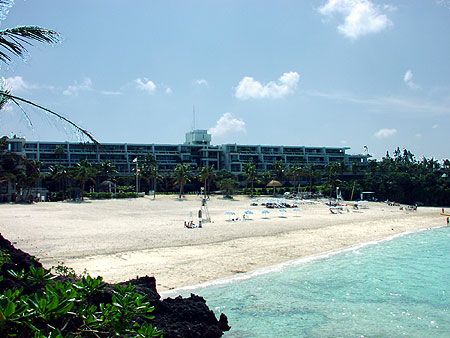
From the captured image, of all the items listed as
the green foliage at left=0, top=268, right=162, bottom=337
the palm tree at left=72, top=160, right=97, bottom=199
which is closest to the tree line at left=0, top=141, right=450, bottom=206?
the palm tree at left=72, top=160, right=97, bottom=199

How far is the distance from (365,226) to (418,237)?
5.23 m

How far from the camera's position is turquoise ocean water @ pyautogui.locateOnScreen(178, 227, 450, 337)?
13195 millimetres

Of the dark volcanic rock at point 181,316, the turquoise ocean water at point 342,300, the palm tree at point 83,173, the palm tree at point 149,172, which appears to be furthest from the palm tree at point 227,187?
the dark volcanic rock at point 181,316

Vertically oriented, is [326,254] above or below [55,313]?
below

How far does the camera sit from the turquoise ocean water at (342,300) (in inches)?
520

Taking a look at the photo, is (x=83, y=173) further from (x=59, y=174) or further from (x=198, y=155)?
(x=198, y=155)

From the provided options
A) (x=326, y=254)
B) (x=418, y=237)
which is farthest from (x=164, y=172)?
(x=326, y=254)

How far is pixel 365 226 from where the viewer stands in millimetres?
42000

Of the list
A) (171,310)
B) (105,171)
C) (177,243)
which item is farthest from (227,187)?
(171,310)

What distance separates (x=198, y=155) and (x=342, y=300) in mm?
91484

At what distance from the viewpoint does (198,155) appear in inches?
4215

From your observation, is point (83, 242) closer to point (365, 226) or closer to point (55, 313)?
point (55, 313)

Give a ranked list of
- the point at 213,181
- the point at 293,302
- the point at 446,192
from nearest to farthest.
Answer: the point at 293,302, the point at 446,192, the point at 213,181

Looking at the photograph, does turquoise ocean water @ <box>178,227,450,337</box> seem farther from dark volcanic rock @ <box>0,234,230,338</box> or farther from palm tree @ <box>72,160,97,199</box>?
palm tree @ <box>72,160,97,199</box>
